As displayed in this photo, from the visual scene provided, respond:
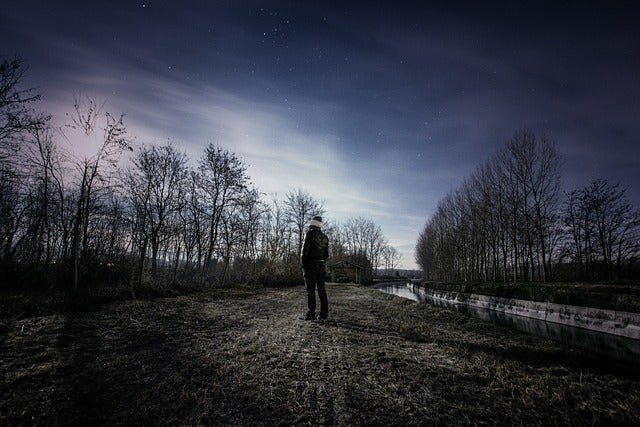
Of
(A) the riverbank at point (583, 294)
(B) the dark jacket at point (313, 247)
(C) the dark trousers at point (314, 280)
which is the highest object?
(B) the dark jacket at point (313, 247)

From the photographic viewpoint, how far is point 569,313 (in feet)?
37.1

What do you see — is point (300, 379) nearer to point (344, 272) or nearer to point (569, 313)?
point (569, 313)

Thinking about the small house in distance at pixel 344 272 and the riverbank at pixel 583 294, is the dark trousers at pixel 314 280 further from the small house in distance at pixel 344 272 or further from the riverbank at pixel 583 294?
the small house in distance at pixel 344 272

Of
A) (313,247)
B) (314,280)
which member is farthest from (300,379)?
(313,247)

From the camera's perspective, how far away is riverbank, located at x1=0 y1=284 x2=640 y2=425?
195 cm

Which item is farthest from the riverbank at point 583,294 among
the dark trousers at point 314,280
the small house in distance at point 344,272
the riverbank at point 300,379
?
the small house in distance at point 344,272

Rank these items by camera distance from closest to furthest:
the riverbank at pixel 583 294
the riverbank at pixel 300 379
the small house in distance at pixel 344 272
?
the riverbank at pixel 300 379 < the riverbank at pixel 583 294 < the small house in distance at pixel 344 272

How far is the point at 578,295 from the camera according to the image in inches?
437

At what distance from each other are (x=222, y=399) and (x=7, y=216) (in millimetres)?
13212

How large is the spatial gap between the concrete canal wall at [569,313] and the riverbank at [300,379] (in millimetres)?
8606

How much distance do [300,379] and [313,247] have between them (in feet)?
10.8

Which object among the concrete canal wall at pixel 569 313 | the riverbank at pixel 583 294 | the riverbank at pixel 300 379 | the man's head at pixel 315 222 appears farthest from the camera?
the riverbank at pixel 583 294

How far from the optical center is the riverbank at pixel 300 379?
195cm

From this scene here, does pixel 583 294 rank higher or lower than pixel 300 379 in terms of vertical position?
lower
